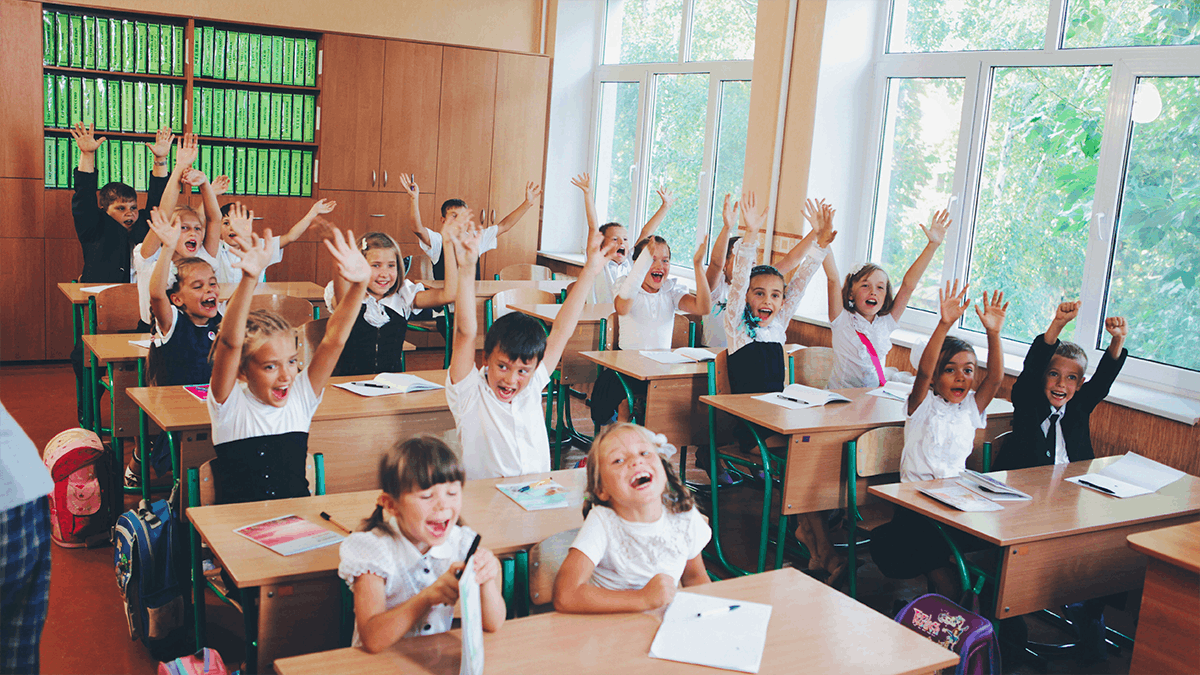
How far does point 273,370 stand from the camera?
244 cm

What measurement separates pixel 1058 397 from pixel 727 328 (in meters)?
1.30

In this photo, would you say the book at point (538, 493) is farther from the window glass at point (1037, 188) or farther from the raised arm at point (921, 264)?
the window glass at point (1037, 188)

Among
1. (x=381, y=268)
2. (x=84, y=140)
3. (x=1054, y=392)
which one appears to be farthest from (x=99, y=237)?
(x=1054, y=392)

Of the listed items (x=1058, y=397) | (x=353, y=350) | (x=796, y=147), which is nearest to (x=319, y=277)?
(x=353, y=350)

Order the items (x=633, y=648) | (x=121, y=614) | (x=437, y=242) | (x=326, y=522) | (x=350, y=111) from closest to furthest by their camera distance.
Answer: (x=633, y=648) → (x=326, y=522) → (x=121, y=614) → (x=437, y=242) → (x=350, y=111)

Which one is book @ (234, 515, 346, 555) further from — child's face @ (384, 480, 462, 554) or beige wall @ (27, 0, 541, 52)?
beige wall @ (27, 0, 541, 52)

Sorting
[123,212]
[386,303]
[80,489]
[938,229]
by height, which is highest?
[938,229]

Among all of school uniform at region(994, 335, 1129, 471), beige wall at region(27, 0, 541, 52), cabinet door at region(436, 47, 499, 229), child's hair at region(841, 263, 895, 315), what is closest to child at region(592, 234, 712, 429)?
child's hair at region(841, 263, 895, 315)

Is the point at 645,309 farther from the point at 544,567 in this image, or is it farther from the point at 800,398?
the point at 544,567

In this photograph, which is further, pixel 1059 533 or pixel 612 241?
pixel 612 241

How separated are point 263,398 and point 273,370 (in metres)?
0.09

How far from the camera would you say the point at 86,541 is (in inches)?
131

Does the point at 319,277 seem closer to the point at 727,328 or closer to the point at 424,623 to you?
the point at 727,328

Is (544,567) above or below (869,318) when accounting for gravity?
below
